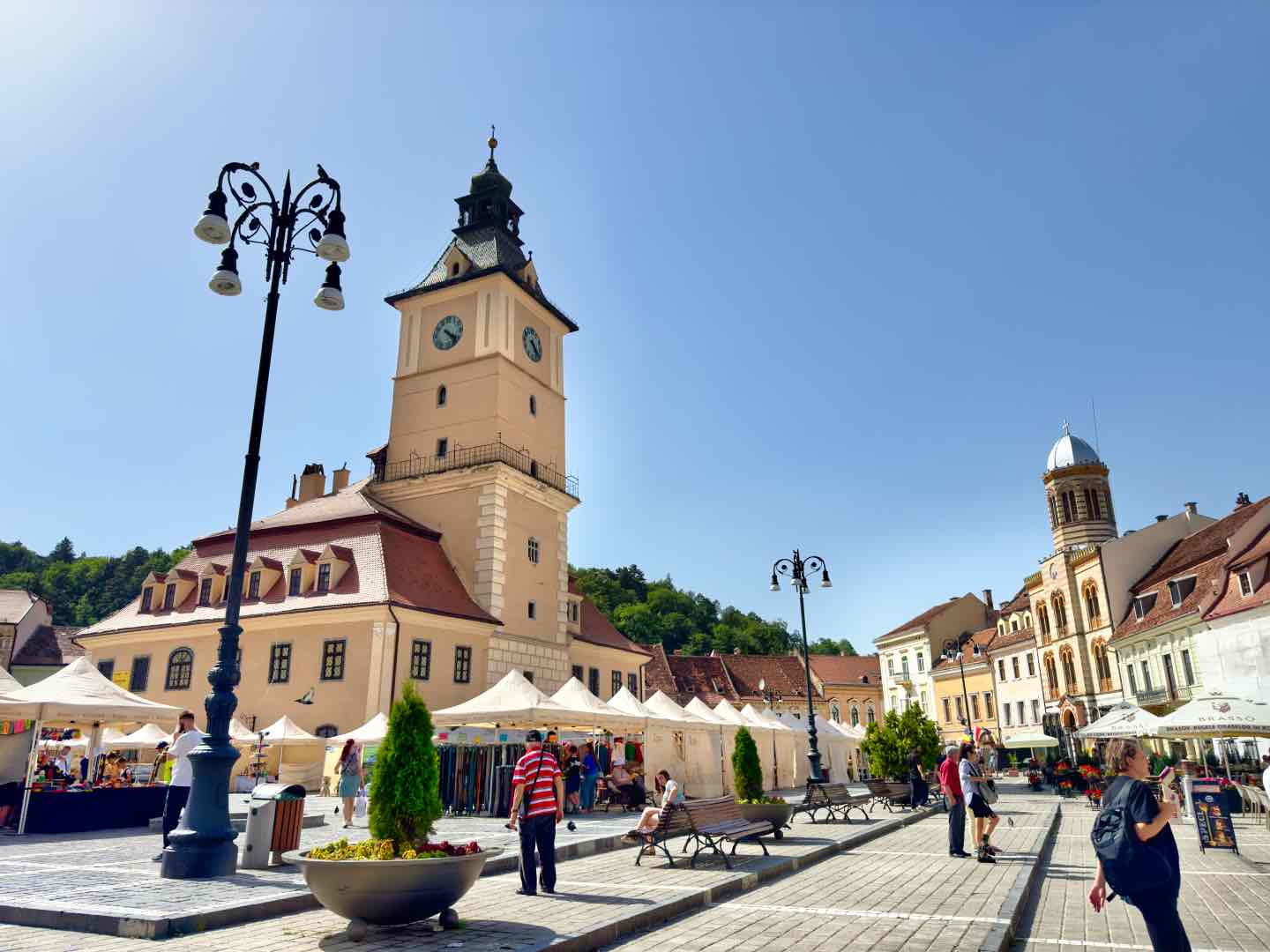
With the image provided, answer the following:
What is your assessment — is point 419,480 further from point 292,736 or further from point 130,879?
point 130,879

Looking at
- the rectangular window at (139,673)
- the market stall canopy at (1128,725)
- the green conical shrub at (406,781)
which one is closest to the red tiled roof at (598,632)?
the rectangular window at (139,673)

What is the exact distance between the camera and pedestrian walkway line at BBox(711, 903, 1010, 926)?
8508 mm

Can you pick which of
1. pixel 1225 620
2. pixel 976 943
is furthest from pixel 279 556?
pixel 1225 620

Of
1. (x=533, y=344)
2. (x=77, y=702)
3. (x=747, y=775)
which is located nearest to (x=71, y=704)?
(x=77, y=702)

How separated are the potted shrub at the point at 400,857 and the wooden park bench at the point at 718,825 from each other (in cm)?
463

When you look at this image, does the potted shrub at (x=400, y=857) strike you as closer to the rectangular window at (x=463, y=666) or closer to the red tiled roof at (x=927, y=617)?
the rectangular window at (x=463, y=666)

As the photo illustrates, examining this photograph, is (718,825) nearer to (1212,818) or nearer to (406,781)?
(406,781)

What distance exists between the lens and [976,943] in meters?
7.42

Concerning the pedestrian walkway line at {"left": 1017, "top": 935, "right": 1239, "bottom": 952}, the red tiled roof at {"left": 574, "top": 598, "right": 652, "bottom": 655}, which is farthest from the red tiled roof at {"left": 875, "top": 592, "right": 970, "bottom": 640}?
the pedestrian walkway line at {"left": 1017, "top": 935, "right": 1239, "bottom": 952}

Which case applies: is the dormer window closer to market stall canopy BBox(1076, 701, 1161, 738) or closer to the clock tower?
market stall canopy BBox(1076, 701, 1161, 738)

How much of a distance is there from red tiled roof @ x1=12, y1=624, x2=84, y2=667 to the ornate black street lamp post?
57318 mm

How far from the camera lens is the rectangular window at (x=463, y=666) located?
31.8 meters

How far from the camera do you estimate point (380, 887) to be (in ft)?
24.3

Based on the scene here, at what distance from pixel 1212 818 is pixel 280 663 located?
1061 inches
